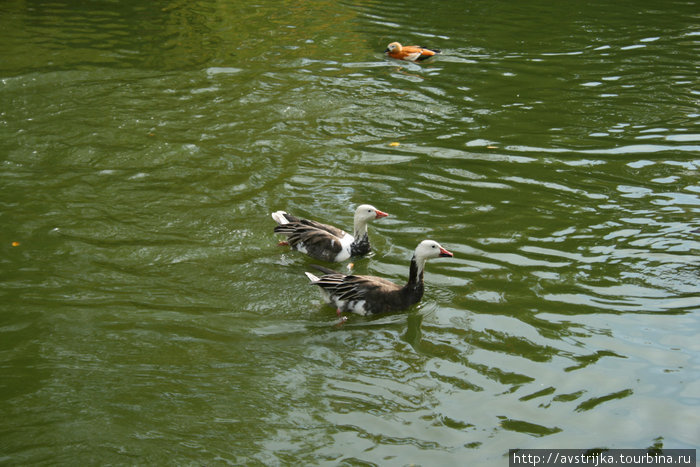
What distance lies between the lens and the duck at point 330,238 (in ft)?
28.0

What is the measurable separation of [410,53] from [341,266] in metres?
8.65

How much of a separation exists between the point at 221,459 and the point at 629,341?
3995mm

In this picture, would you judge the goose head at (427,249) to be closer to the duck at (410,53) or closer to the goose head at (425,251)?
the goose head at (425,251)

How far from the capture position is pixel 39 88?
13789mm

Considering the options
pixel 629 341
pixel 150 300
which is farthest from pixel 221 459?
pixel 629 341

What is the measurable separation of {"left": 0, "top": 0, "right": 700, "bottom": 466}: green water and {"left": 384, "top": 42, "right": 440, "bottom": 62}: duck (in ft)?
1.18

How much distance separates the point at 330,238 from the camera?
854 centimetres

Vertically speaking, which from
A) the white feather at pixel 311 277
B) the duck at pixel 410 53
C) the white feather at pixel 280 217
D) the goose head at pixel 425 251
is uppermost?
the duck at pixel 410 53

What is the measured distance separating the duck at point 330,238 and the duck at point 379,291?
109 centimetres

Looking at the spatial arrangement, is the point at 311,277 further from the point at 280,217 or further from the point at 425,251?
the point at 280,217

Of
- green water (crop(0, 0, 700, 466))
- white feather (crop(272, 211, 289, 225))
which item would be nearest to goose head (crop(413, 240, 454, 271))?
green water (crop(0, 0, 700, 466))

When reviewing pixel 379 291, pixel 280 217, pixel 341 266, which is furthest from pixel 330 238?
pixel 379 291

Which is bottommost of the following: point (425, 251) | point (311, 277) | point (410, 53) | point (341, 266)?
point (341, 266)

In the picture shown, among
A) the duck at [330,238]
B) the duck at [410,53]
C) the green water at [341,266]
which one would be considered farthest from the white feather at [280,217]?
the duck at [410,53]
